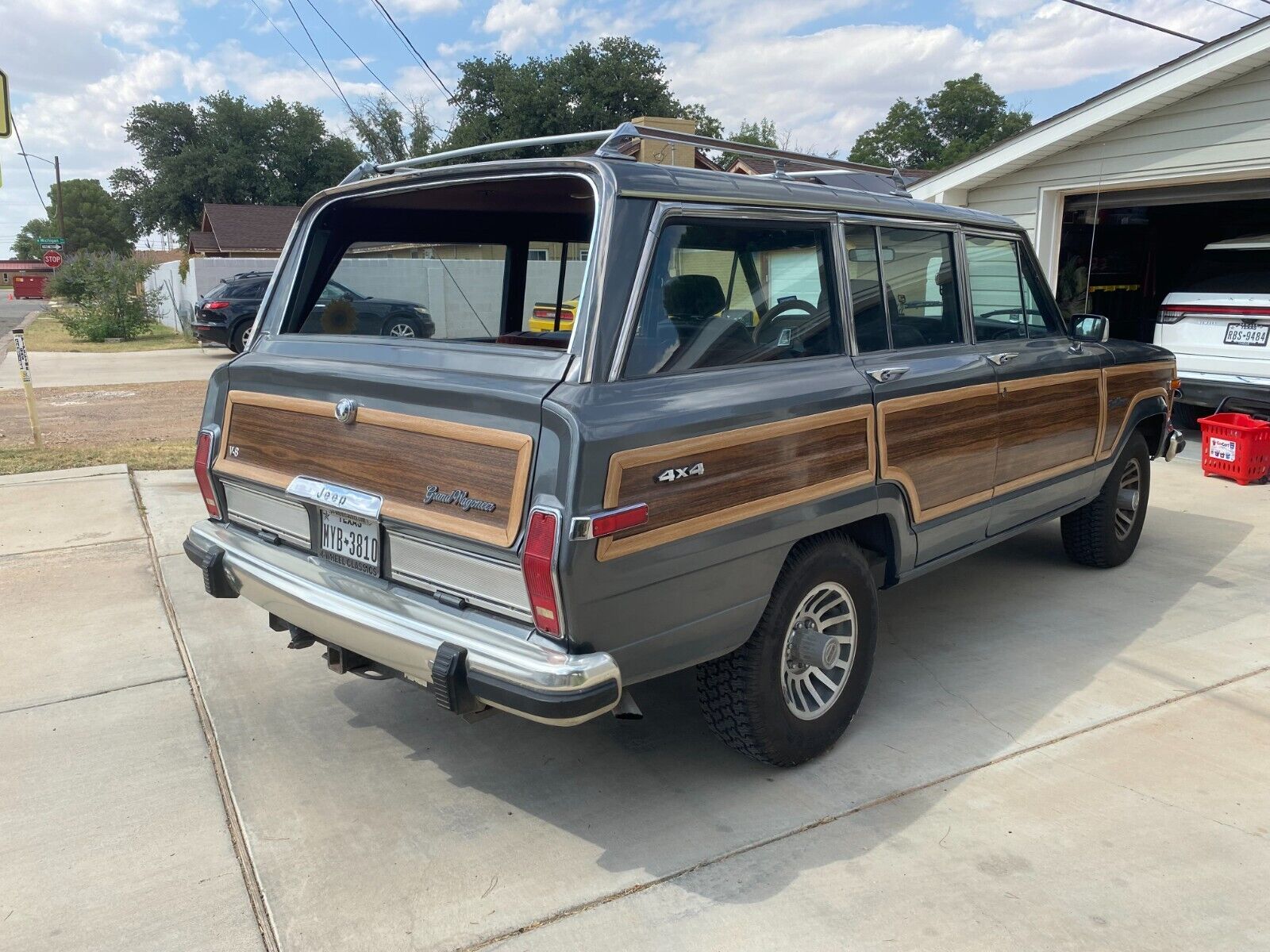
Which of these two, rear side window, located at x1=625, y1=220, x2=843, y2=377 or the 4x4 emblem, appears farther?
rear side window, located at x1=625, y1=220, x2=843, y2=377

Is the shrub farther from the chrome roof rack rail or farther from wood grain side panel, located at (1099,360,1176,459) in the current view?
wood grain side panel, located at (1099,360,1176,459)

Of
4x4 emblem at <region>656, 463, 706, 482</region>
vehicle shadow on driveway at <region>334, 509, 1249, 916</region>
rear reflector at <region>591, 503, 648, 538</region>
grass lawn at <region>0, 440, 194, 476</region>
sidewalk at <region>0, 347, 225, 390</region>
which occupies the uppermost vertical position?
4x4 emblem at <region>656, 463, 706, 482</region>

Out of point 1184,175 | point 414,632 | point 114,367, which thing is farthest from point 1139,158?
point 114,367

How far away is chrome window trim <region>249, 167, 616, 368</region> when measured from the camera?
9.31 ft

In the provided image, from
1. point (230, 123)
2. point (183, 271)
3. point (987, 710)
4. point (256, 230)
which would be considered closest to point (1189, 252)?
point (987, 710)

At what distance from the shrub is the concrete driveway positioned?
72.2 feet

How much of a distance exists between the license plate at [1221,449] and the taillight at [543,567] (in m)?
7.35

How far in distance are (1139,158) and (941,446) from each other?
7202 mm

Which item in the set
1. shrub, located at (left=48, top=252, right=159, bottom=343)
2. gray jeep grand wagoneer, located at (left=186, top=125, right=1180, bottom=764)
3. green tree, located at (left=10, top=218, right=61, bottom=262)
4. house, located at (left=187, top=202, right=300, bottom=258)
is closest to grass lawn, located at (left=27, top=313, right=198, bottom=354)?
shrub, located at (left=48, top=252, right=159, bottom=343)

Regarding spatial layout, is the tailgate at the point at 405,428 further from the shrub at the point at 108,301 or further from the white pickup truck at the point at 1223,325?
the shrub at the point at 108,301

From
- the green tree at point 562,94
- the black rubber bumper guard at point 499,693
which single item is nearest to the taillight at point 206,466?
the black rubber bumper guard at point 499,693

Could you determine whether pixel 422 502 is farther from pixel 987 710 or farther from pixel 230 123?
pixel 230 123

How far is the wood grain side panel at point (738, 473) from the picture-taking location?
269 centimetres

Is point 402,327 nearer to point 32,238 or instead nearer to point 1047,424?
point 1047,424
